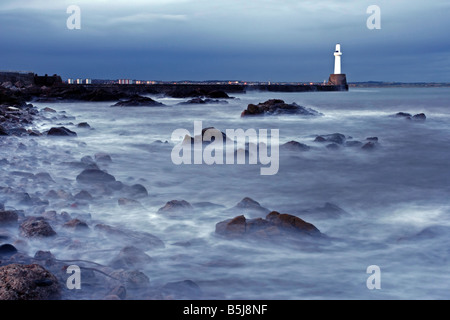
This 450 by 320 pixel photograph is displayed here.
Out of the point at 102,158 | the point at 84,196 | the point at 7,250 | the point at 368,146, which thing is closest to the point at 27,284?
the point at 7,250

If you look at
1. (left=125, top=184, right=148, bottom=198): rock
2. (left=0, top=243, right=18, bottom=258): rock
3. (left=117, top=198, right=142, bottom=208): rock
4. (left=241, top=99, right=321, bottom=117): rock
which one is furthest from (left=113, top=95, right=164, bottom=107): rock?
(left=0, top=243, right=18, bottom=258): rock

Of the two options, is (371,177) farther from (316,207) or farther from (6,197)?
(6,197)

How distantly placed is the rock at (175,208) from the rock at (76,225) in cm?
86

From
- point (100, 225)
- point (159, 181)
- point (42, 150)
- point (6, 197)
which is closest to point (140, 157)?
point (42, 150)

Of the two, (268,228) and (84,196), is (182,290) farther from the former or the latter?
(84,196)

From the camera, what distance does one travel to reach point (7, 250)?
125 inches

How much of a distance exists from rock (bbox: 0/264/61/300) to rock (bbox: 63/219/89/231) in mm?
1295

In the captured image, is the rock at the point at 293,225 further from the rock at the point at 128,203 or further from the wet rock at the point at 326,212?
the rock at the point at 128,203

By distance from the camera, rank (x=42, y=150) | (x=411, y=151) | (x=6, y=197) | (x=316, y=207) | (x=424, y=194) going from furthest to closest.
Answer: (x=411, y=151), (x=42, y=150), (x=424, y=194), (x=316, y=207), (x=6, y=197)

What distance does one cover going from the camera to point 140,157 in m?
9.00

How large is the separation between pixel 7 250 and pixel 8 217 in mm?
788

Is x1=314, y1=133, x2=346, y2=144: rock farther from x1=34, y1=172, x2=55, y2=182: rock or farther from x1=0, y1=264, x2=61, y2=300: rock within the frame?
x1=0, y1=264, x2=61, y2=300: rock

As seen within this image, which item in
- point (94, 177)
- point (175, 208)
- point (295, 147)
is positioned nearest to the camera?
point (175, 208)

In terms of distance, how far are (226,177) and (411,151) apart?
197 inches
